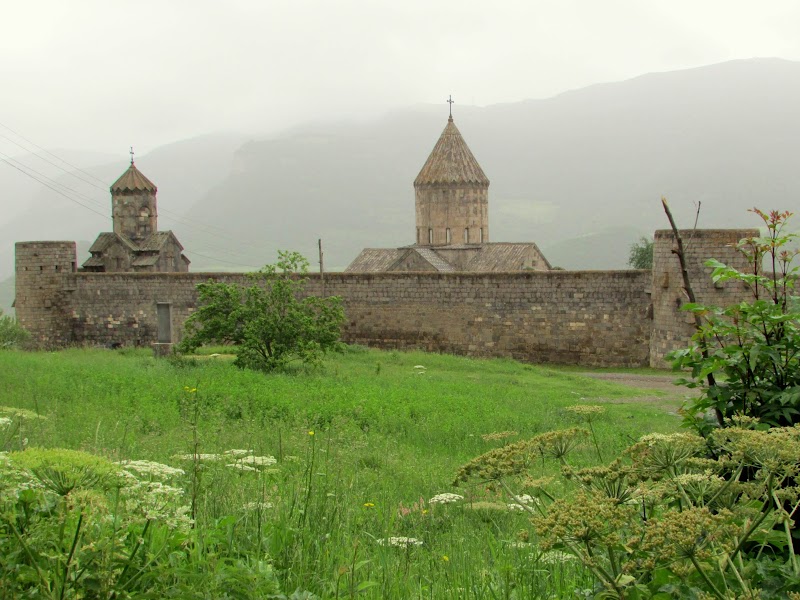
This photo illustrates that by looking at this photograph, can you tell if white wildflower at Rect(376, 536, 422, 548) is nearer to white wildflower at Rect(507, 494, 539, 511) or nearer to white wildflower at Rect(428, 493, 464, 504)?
white wildflower at Rect(507, 494, 539, 511)

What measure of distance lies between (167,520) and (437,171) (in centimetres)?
3440

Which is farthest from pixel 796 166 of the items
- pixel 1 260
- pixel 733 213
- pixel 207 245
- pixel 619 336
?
pixel 619 336

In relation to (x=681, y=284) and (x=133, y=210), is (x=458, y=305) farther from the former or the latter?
(x=133, y=210)

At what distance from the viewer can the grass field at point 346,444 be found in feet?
12.1

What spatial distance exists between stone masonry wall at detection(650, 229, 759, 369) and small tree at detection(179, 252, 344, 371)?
6.97 meters

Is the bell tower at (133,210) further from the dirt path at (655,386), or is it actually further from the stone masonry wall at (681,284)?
the stone masonry wall at (681,284)

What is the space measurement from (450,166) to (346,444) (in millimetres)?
29885

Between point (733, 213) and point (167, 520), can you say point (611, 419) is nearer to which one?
point (167, 520)

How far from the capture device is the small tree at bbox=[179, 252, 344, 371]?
629 inches

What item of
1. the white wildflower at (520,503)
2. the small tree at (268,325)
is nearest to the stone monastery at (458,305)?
the small tree at (268,325)

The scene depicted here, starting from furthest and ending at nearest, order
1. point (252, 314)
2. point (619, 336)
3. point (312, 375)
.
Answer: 1. point (619, 336)
2. point (252, 314)
3. point (312, 375)

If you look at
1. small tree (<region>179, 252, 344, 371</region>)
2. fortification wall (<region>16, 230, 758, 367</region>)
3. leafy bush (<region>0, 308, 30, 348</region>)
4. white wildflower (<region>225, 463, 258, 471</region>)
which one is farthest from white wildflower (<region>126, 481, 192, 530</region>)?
leafy bush (<region>0, 308, 30, 348</region>)

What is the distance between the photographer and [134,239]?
3609cm

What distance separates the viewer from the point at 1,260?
183000 mm
